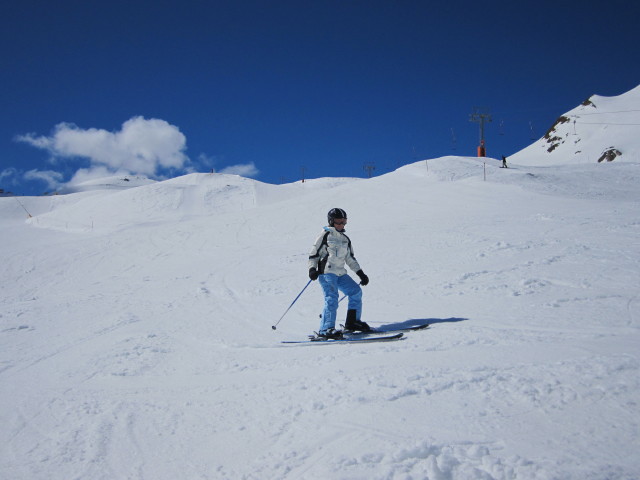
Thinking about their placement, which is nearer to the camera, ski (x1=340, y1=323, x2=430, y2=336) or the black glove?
ski (x1=340, y1=323, x2=430, y2=336)

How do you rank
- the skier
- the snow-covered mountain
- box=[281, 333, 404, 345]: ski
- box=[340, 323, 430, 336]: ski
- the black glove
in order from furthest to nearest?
the snow-covered mountain → the skier → the black glove → box=[340, 323, 430, 336]: ski → box=[281, 333, 404, 345]: ski

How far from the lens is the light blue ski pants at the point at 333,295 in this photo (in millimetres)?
6008

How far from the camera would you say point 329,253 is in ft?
20.3

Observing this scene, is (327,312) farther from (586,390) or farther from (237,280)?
(237,280)

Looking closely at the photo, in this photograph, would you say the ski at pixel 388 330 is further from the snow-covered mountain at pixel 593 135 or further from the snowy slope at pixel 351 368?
the snow-covered mountain at pixel 593 135

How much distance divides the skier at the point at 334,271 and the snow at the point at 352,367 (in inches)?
30.6

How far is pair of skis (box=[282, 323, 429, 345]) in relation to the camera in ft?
17.4

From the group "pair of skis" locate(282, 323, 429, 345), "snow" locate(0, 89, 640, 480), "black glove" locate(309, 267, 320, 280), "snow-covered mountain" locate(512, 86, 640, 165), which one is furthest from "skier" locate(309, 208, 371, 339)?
"snow-covered mountain" locate(512, 86, 640, 165)

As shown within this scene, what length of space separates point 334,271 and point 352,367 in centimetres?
215

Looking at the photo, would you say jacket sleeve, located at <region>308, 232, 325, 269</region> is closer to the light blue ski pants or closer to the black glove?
the black glove

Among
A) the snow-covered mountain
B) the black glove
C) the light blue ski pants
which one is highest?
the snow-covered mountain

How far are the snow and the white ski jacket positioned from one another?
1209 millimetres

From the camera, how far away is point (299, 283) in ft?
34.0

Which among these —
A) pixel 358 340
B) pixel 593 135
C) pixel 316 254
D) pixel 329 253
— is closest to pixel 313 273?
pixel 316 254
